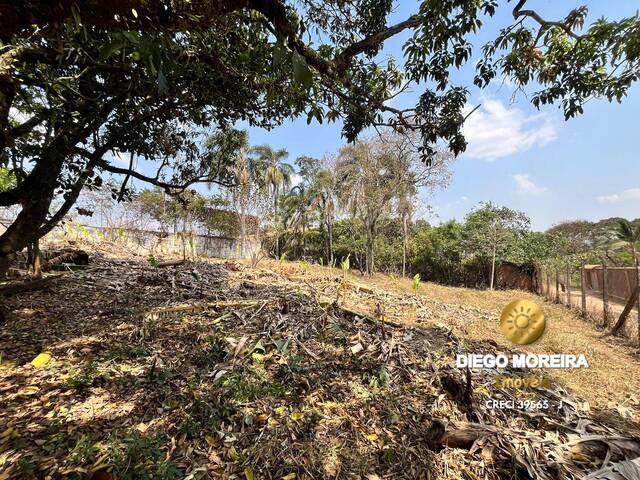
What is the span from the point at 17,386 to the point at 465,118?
3.72 metres

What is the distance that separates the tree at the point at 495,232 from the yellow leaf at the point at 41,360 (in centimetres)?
1491

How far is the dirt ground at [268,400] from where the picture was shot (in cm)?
177

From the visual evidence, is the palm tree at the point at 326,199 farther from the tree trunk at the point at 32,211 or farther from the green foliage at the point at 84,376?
the green foliage at the point at 84,376

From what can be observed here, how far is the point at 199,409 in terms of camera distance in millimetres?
2057

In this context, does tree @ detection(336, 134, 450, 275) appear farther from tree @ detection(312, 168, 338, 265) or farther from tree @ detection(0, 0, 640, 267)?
tree @ detection(0, 0, 640, 267)

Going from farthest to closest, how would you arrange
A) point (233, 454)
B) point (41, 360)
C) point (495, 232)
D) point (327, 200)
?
1. point (327, 200)
2. point (495, 232)
3. point (41, 360)
4. point (233, 454)

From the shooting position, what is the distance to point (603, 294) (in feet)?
20.4

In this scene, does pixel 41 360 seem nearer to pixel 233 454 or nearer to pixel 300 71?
pixel 233 454

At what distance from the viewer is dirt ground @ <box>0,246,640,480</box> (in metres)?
1.77

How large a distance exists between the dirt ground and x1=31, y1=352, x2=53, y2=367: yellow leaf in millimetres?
33

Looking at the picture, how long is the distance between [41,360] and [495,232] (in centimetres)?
1558

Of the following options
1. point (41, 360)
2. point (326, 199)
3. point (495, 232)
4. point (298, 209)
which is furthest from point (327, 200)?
point (41, 360)

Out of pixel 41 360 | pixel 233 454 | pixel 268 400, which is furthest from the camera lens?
pixel 41 360

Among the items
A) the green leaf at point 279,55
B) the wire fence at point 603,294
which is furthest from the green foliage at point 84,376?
the wire fence at point 603,294
